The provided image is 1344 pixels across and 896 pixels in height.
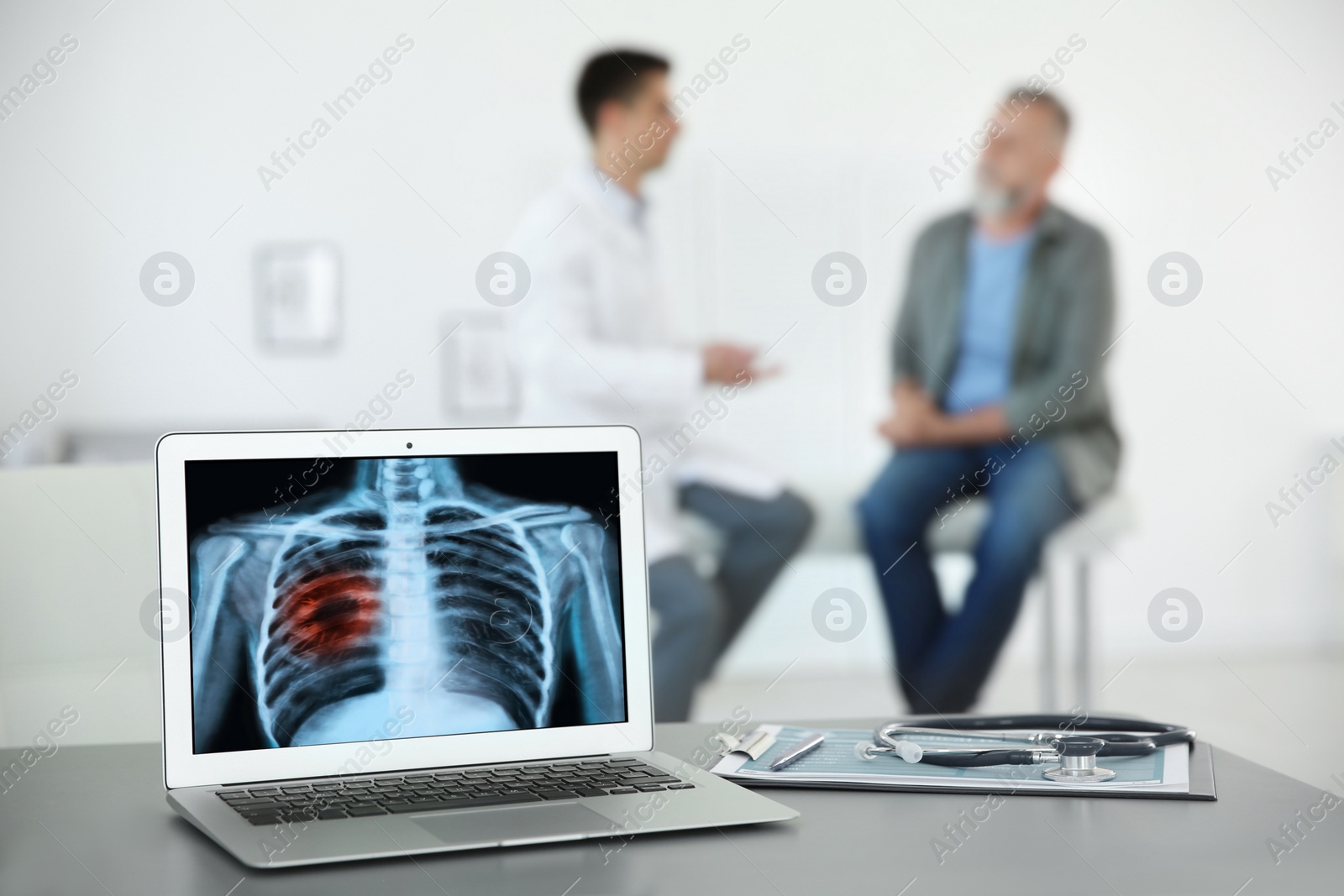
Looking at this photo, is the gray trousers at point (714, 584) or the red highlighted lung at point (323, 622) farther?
the gray trousers at point (714, 584)

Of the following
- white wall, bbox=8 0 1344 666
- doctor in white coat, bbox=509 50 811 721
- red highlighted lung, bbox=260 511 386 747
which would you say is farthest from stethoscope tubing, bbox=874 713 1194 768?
white wall, bbox=8 0 1344 666

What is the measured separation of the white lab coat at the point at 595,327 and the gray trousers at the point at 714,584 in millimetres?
65

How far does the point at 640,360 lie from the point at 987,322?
2.60 feet

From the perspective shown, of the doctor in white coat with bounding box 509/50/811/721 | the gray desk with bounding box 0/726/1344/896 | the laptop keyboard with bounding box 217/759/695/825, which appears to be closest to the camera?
the gray desk with bounding box 0/726/1344/896

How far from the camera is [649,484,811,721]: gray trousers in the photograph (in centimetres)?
269

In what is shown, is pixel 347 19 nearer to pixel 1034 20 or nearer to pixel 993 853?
pixel 1034 20

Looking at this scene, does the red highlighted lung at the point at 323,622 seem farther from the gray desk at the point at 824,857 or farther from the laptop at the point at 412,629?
the gray desk at the point at 824,857

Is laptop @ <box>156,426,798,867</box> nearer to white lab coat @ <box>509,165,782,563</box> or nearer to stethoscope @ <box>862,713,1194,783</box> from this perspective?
stethoscope @ <box>862,713,1194,783</box>

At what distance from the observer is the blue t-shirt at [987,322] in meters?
2.83

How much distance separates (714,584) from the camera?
2.75 m

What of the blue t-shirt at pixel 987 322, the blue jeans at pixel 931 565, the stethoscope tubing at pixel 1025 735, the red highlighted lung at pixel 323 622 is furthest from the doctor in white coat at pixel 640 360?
the red highlighted lung at pixel 323 622

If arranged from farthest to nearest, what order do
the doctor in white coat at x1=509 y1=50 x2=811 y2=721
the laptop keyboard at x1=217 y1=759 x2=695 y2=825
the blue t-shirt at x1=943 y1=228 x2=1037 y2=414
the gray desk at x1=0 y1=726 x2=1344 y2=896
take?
1. the blue t-shirt at x1=943 y1=228 x2=1037 y2=414
2. the doctor in white coat at x1=509 y1=50 x2=811 y2=721
3. the laptop keyboard at x1=217 y1=759 x2=695 y2=825
4. the gray desk at x1=0 y1=726 x2=1344 y2=896

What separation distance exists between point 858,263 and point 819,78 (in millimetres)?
412

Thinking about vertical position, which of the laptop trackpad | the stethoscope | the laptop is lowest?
the laptop trackpad
